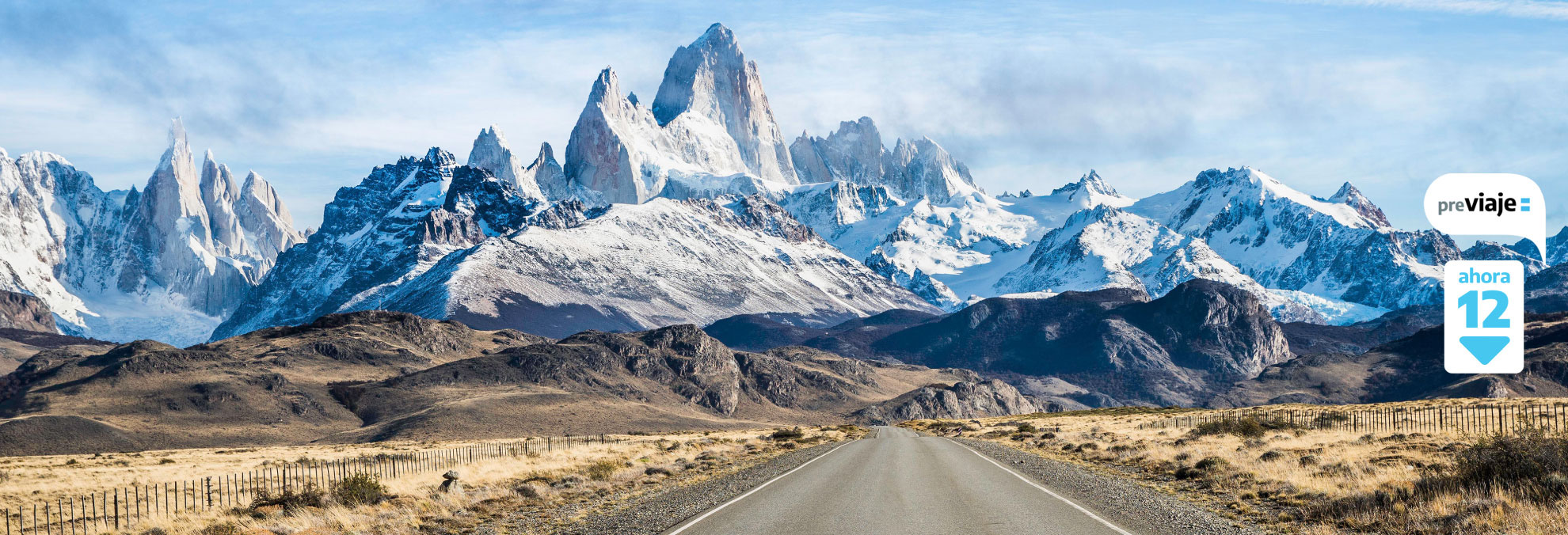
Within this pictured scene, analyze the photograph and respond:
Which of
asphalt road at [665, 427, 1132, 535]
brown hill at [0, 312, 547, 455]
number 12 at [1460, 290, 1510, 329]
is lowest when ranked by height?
brown hill at [0, 312, 547, 455]

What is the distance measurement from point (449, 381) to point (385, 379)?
1139 cm

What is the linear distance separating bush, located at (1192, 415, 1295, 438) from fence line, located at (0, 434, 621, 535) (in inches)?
1340

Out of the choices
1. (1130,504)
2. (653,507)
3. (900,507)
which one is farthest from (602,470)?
(1130,504)

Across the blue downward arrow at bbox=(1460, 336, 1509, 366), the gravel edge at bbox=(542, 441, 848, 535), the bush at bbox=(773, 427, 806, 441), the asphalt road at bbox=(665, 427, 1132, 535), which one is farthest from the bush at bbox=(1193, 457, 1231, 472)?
the bush at bbox=(773, 427, 806, 441)

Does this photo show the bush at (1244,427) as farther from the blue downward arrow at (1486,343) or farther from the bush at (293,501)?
the bush at (293,501)

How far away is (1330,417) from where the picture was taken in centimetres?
5525

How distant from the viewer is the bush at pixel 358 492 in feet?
98.3

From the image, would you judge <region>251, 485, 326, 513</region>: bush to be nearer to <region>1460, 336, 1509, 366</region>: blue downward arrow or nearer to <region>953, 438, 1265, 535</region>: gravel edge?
<region>953, 438, 1265, 535</region>: gravel edge

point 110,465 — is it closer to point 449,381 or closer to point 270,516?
point 270,516

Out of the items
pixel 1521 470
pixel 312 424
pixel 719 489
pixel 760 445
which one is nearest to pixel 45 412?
pixel 312 424

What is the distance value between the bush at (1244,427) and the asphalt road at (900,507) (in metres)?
17.0

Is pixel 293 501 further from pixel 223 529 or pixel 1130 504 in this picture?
pixel 1130 504

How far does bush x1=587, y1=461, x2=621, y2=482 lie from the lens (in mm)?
37725

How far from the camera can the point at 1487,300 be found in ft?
171
